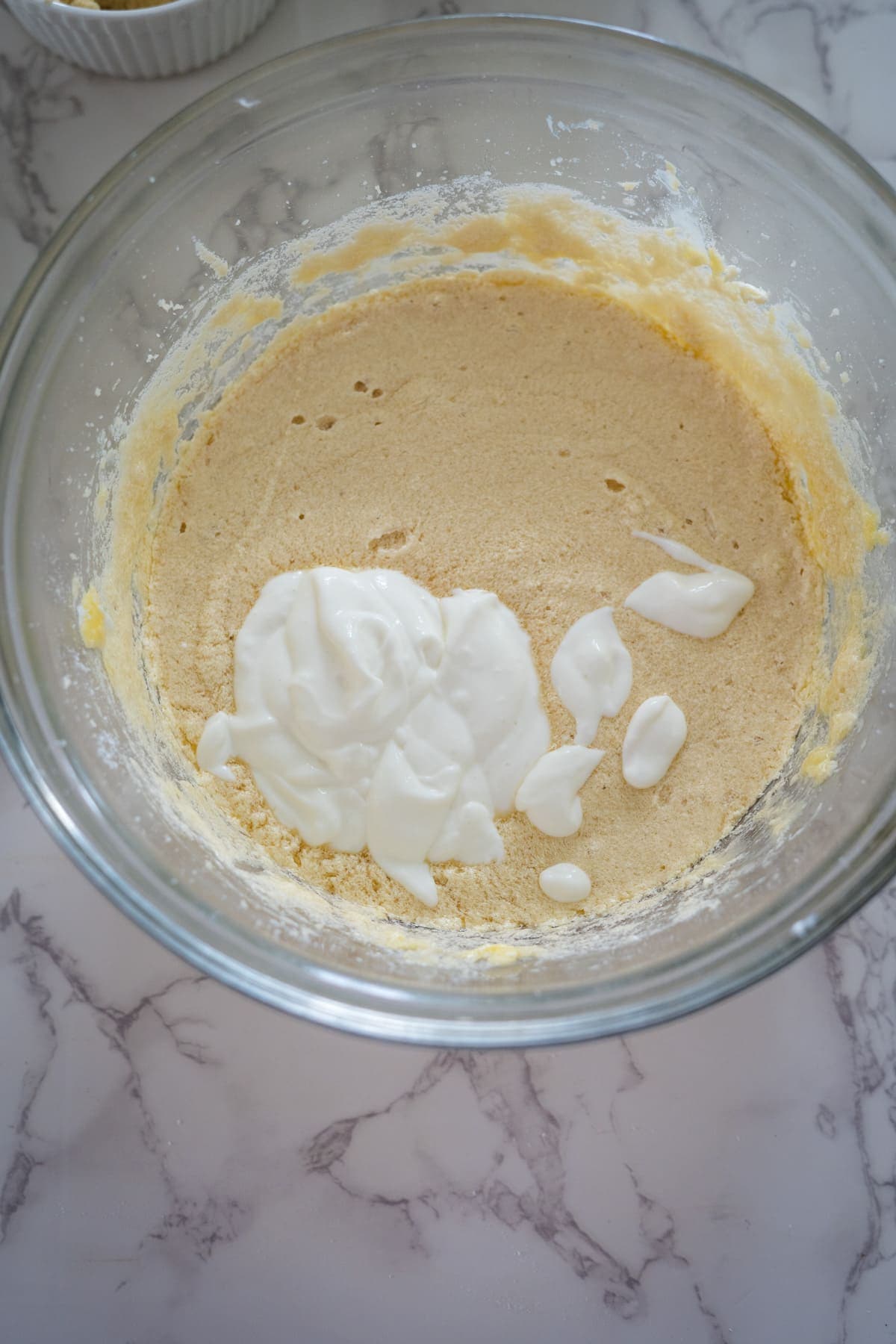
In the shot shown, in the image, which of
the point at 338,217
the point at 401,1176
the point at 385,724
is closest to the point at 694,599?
the point at 385,724

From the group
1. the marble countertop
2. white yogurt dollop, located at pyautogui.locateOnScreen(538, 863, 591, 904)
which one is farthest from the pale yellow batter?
the marble countertop

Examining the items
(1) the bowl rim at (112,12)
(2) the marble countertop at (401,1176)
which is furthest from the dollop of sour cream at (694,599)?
(1) the bowl rim at (112,12)

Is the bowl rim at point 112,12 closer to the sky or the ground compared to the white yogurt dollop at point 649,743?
closer to the sky

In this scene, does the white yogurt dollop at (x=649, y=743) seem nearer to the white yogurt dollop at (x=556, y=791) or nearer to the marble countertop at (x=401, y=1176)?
the white yogurt dollop at (x=556, y=791)

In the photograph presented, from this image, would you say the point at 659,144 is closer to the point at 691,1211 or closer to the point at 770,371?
the point at 770,371

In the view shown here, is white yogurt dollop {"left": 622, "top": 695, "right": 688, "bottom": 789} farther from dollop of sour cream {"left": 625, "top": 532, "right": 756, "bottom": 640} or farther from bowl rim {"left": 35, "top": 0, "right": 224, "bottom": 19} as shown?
bowl rim {"left": 35, "top": 0, "right": 224, "bottom": 19}

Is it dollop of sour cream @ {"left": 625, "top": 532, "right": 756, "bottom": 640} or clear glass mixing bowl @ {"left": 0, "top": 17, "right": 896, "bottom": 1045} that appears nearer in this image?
clear glass mixing bowl @ {"left": 0, "top": 17, "right": 896, "bottom": 1045}

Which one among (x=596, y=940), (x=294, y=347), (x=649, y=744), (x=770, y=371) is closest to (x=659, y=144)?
(x=770, y=371)
